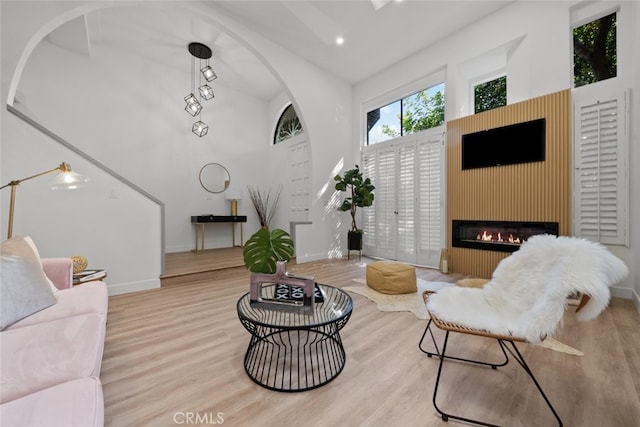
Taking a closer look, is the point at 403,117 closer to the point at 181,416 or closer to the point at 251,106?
the point at 251,106

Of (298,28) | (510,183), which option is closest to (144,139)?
(298,28)

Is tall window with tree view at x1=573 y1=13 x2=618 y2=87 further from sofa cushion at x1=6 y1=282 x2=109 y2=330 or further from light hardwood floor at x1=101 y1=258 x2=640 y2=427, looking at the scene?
sofa cushion at x1=6 y1=282 x2=109 y2=330

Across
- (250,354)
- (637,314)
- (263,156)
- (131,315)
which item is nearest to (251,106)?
(263,156)

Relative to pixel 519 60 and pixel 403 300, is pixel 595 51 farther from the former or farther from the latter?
pixel 403 300

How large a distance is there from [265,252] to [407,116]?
4428 millimetres

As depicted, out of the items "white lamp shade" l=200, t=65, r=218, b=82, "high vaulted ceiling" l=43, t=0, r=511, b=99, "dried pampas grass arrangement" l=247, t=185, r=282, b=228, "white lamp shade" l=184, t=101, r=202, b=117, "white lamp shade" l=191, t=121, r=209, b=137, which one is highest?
"high vaulted ceiling" l=43, t=0, r=511, b=99

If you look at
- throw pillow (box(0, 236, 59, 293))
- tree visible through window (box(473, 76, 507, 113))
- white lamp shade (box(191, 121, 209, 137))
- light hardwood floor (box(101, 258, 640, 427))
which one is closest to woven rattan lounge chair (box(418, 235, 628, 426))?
light hardwood floor (box(101, 258, 640, 427))

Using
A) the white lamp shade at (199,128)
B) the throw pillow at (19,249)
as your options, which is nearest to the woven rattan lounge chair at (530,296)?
the throw pillow at (19,249)

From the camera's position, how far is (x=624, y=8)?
2834mm

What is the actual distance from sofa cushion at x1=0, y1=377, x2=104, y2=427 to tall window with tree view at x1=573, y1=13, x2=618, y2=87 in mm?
5267

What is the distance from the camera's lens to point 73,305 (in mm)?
1610

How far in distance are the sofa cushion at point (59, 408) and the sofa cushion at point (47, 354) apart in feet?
0.39

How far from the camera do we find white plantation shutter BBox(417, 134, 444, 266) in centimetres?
431

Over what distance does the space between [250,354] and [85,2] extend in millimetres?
4047
